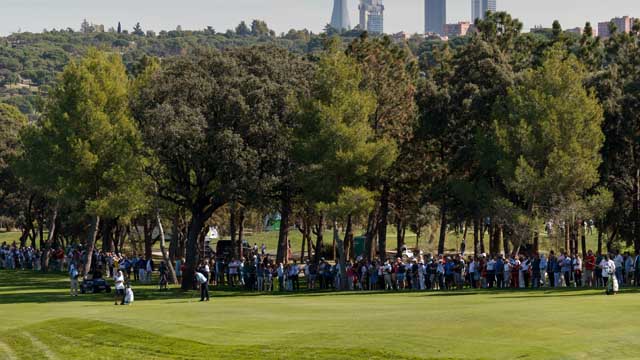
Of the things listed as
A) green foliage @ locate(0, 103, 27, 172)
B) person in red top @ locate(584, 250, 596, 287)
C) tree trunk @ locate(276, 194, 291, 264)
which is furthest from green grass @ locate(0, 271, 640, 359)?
green foliage @ locate(0, 103, 27, 172)

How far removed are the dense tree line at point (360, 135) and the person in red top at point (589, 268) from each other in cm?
900

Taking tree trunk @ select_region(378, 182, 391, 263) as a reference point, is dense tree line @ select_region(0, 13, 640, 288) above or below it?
above

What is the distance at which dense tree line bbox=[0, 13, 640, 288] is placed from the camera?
6169cm

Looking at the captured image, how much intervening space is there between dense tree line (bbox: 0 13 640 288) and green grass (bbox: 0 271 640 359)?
556 inches

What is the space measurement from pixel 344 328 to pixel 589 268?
21947mm

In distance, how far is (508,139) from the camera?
6256cm

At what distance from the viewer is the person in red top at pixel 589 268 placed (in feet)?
168

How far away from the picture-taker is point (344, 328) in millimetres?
33719

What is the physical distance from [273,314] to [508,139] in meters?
26.3

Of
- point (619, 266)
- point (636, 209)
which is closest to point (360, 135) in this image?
point (619, 266)

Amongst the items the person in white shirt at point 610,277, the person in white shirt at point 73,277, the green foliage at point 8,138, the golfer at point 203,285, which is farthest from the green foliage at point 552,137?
the green foliage at point 8,138

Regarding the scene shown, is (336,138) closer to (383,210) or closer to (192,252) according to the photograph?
(383,210)

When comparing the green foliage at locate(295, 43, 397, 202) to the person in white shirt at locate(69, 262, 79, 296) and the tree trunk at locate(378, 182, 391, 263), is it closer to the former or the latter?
the tree trunk at locate(378, 182, 391, 263)

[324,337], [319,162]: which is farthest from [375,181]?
[324,337]
